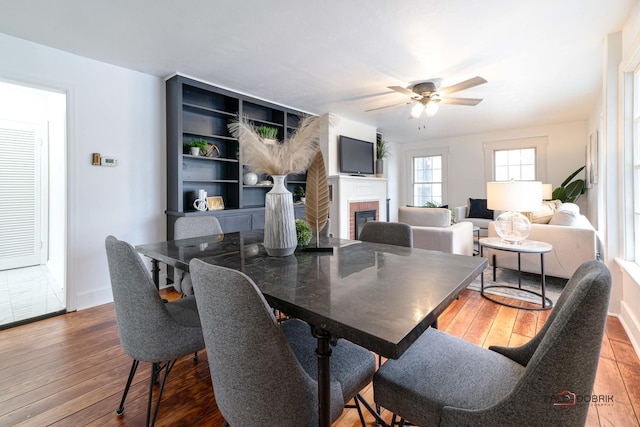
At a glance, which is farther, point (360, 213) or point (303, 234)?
point (360, 213)

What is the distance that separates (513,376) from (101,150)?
3.57 m

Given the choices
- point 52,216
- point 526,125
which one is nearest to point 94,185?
point 52,216

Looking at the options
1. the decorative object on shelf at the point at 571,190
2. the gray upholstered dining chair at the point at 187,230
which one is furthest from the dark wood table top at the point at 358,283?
the decorative object on shelf at the point at 571,190

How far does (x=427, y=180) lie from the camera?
24.5 ft

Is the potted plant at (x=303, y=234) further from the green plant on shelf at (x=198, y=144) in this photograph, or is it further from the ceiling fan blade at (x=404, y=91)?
the green plant on shelf at (x=198, y=144)

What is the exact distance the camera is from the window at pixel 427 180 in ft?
24.0

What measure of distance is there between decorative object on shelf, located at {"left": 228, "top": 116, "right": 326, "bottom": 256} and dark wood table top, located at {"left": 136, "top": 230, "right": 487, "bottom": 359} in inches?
3.9

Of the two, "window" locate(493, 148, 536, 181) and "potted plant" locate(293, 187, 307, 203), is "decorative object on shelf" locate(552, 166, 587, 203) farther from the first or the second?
"potted plant" locate(293, 187, 307, 203)

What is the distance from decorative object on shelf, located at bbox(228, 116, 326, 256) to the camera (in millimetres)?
1461

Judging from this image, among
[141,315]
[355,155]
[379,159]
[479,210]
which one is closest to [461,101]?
[355,155]

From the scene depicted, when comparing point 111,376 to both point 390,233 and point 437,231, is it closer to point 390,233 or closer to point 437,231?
point 390,233

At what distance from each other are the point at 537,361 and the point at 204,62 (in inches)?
131

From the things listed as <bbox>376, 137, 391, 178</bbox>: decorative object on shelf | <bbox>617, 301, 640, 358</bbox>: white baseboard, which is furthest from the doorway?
<bbox>617, 301, 640, 358</bbox>: white baseboard

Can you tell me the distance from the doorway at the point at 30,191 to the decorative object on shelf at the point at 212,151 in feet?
5.43
